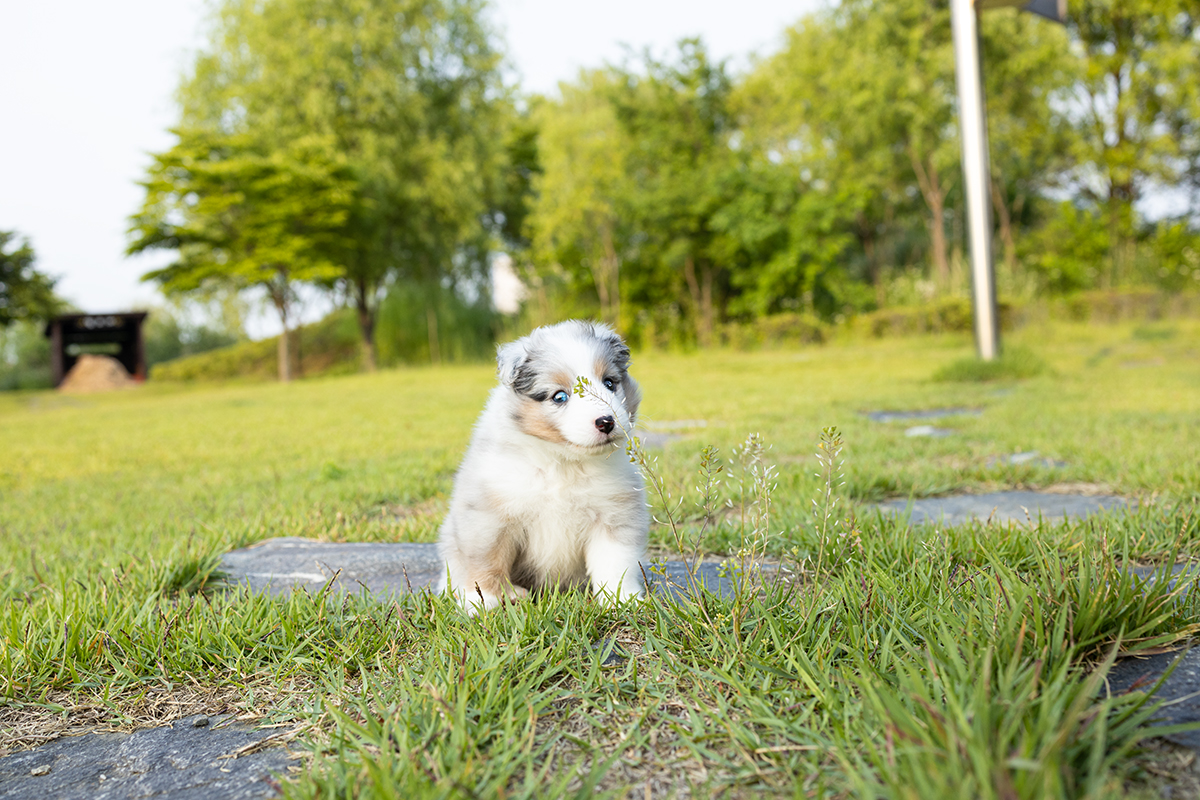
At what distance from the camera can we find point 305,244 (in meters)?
19.6

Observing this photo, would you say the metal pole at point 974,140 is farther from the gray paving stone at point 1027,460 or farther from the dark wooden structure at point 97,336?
the dark wooden structure at point 97,336

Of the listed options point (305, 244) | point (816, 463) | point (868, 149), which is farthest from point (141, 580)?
point (868, 149)

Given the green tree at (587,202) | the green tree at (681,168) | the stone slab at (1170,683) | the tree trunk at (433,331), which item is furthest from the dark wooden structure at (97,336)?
the stone slab at (1170,683)

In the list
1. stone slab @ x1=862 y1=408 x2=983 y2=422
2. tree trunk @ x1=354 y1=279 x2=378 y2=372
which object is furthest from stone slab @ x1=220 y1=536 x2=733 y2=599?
tree trunk @ x1=354 y1=279 x2=378 y2=372

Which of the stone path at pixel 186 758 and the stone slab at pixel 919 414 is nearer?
the stone path at pixel 186 758

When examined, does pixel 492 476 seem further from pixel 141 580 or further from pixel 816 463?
pixel 816 463

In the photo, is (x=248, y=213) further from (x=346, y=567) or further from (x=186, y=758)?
(x=186, y=758)

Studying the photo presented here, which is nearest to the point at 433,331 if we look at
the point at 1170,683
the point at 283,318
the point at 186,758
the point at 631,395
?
the point at 283,318

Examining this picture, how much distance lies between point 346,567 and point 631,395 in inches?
45.9

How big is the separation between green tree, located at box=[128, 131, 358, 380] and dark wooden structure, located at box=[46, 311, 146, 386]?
19.1 feet

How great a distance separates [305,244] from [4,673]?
19.2 metres

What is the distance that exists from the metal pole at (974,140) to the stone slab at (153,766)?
840 centimetres

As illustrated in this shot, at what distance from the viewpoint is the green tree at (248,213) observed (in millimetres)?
19359

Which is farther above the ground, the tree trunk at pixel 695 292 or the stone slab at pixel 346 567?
the tree trunk at pixel 695 292
